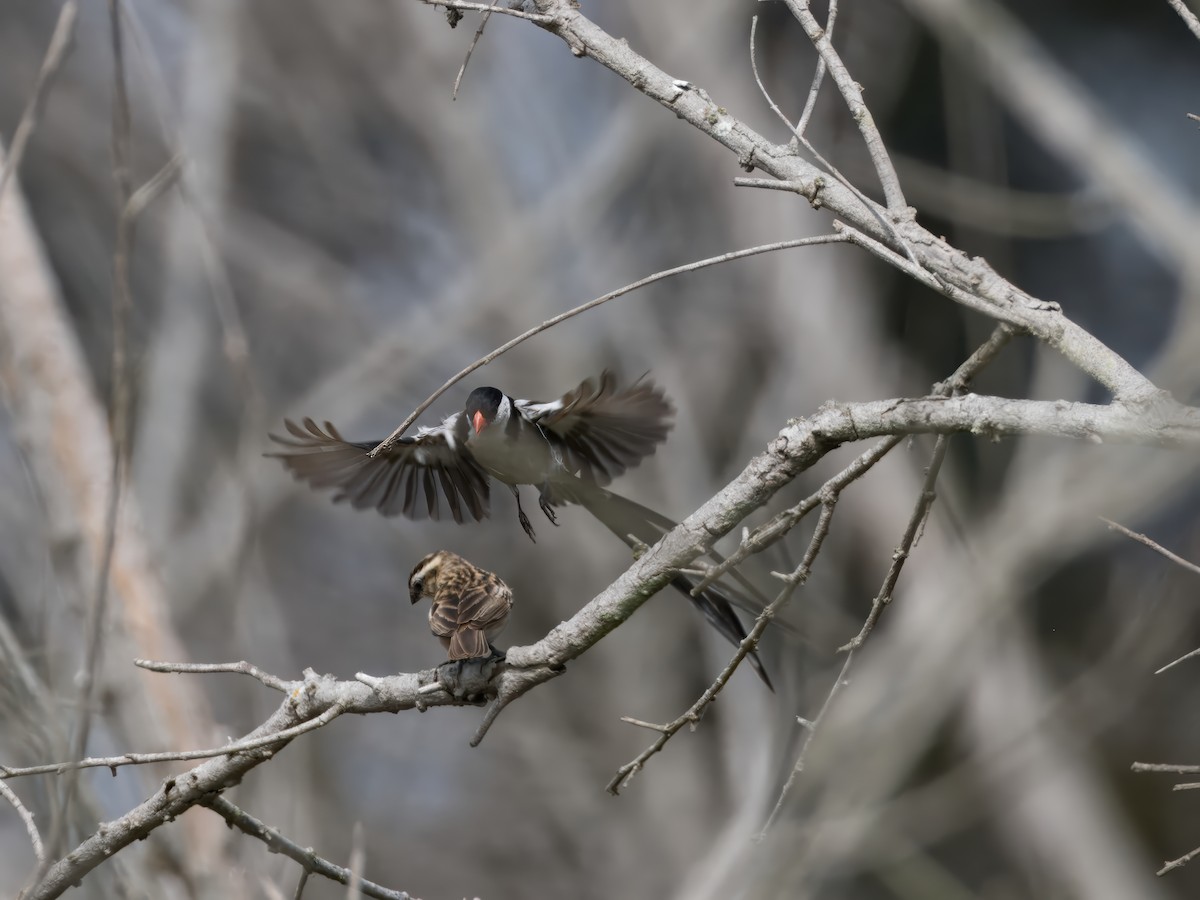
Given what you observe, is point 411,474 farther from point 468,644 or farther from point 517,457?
point 468,644

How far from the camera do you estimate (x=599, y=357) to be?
9.85m

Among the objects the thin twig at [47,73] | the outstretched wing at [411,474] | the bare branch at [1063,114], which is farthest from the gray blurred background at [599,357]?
the thin twig at [47,73]

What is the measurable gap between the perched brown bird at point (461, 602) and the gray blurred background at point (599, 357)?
11.3 ft

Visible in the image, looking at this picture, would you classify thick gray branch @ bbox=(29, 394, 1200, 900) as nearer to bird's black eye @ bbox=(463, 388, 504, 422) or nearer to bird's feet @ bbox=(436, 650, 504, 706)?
bird's feet @ bbox=(436, 650, 504, 706)

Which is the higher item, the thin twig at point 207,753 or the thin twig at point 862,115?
the thin twig at point 862,115

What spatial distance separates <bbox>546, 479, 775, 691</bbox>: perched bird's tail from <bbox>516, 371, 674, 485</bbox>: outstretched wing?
77 mm

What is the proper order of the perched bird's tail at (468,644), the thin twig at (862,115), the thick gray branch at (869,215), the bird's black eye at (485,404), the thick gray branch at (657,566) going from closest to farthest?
the thick gray branch at (657,566)
the thick gray branch at (869,215)
the thin twig at (862,115)
the perched bird's tail at (468,644)
the bird's black eye at (485,404)

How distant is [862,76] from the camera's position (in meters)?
9.36

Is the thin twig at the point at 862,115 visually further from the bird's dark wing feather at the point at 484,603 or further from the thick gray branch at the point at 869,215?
the bird's dark wing feather at the point at 484,603

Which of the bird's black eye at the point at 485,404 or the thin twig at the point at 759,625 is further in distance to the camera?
the bird's black eye at the point at 485,404

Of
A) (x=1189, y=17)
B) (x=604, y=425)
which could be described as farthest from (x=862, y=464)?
(x=604, y=425)

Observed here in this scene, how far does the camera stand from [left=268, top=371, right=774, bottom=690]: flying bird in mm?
2801

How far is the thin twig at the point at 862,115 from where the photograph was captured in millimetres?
1896

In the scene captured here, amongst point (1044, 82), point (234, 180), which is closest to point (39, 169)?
point (234, 180)
